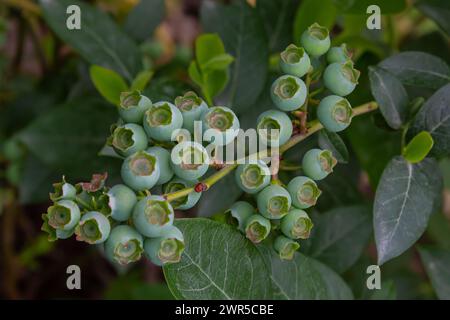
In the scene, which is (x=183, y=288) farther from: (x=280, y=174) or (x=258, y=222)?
(x=280, y=174)

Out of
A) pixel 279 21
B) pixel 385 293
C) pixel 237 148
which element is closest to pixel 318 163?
pixel 237 148

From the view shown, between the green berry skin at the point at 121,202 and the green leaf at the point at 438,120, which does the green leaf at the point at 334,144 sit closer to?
the green leaf at the point at 438,120

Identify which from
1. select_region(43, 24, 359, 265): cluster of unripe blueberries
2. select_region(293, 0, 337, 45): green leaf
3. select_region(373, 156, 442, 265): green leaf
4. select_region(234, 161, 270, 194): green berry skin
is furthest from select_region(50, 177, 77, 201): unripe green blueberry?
select_region(293, 0, 337, 45): green leaf

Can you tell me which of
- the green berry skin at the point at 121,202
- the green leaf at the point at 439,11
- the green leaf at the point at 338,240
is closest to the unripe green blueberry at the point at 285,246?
the green berry skin at the point at 121,202

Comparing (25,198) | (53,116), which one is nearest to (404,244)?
(53,116)

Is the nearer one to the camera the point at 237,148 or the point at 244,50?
the point at 237,148

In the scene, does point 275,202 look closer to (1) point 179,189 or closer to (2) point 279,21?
(1) point 179,189

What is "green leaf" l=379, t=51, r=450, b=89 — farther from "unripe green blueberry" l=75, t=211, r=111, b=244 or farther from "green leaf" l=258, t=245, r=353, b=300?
"unripe green blueberry" l=75, t=211, r=111, b=244

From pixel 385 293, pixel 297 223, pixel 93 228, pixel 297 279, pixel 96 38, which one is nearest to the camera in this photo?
pixel 93 228
